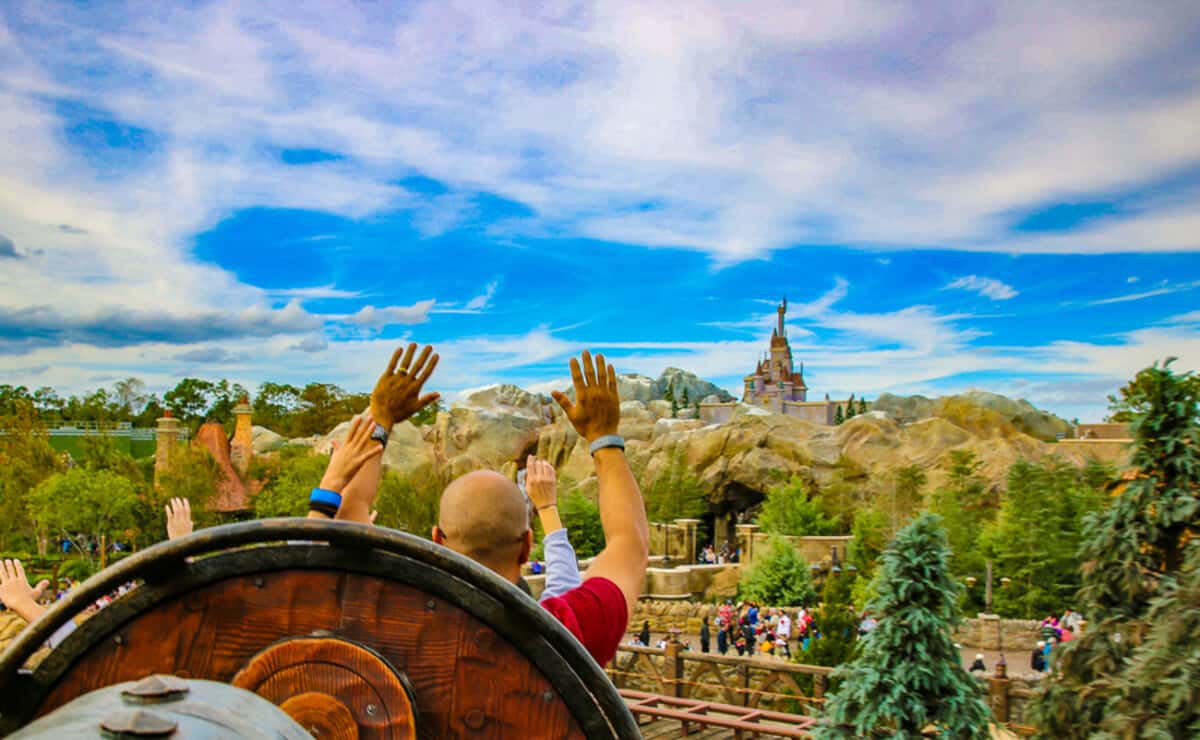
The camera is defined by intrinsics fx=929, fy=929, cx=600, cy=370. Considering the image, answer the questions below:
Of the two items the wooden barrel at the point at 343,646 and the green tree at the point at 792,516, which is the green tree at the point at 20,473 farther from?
the wooden barrel at the point at 343,646

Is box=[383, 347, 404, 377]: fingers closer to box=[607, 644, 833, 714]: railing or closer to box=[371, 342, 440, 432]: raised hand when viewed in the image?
box=[371, 342, 440, 432]: raised hand

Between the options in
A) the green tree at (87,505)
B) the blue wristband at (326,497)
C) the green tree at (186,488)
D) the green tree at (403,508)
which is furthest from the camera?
the green tree at (403,508)

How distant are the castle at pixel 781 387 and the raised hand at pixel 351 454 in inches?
2799

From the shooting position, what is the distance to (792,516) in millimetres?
34656

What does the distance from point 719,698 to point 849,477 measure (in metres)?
29.2

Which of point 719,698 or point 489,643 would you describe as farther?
point 719,698

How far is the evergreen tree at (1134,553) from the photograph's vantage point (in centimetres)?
639

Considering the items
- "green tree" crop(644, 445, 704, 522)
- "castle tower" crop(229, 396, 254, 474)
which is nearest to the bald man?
"green tree" crop(644, 445, 704, 522)

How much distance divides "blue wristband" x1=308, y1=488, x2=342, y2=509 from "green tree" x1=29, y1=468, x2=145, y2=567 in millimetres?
31206

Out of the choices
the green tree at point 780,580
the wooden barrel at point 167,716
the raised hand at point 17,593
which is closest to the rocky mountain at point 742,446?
the green tree at point 780,580

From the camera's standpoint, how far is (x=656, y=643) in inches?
897

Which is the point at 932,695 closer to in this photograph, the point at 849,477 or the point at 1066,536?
the point at 1066,536

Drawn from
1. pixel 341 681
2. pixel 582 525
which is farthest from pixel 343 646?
pixel 582 525

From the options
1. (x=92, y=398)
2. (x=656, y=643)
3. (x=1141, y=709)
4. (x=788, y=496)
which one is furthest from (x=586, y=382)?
(x=92, y=398)
